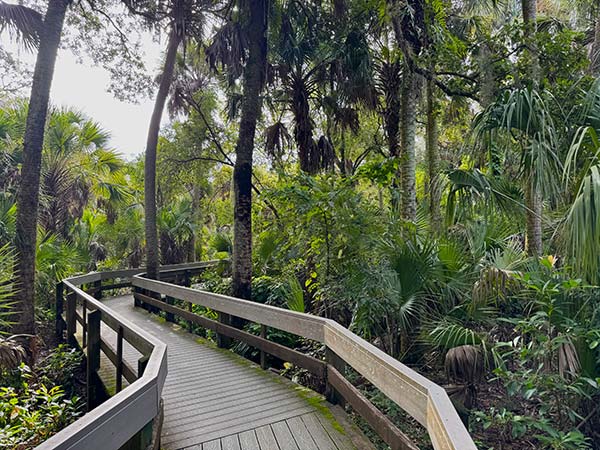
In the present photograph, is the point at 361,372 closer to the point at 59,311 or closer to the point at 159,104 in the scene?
the point at 59,311

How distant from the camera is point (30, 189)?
613 centimetres

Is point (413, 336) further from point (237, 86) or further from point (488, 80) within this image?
point (237, 86)

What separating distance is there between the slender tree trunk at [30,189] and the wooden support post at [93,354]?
97.2 inches

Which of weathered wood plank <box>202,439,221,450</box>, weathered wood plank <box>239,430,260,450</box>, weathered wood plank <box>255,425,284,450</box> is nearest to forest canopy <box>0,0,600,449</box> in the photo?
weathered wood plank <box>255,425,284,450</box>

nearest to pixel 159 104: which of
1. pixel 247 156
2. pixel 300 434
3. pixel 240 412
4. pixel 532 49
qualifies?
pixel 247 156

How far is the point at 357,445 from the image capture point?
2648 mm

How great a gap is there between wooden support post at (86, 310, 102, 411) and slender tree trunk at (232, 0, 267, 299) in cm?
252

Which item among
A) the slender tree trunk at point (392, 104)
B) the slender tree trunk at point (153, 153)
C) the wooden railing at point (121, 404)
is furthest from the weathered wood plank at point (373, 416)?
the slender tree trunk at point (153, 153)

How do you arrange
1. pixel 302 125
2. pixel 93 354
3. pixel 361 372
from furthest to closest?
1. pixel 302 125
2. pixel 93 354
3. pixel 361 372

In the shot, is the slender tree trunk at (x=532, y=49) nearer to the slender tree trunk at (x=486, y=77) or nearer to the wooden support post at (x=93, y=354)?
the slender tree trunk at (x=486, y=77)

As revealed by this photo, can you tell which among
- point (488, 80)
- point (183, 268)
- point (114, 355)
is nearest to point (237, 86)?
point (183, 268)

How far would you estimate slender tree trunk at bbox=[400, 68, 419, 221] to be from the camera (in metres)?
6.13

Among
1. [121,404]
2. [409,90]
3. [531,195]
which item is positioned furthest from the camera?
[409,90]

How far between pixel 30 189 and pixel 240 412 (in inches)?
209
